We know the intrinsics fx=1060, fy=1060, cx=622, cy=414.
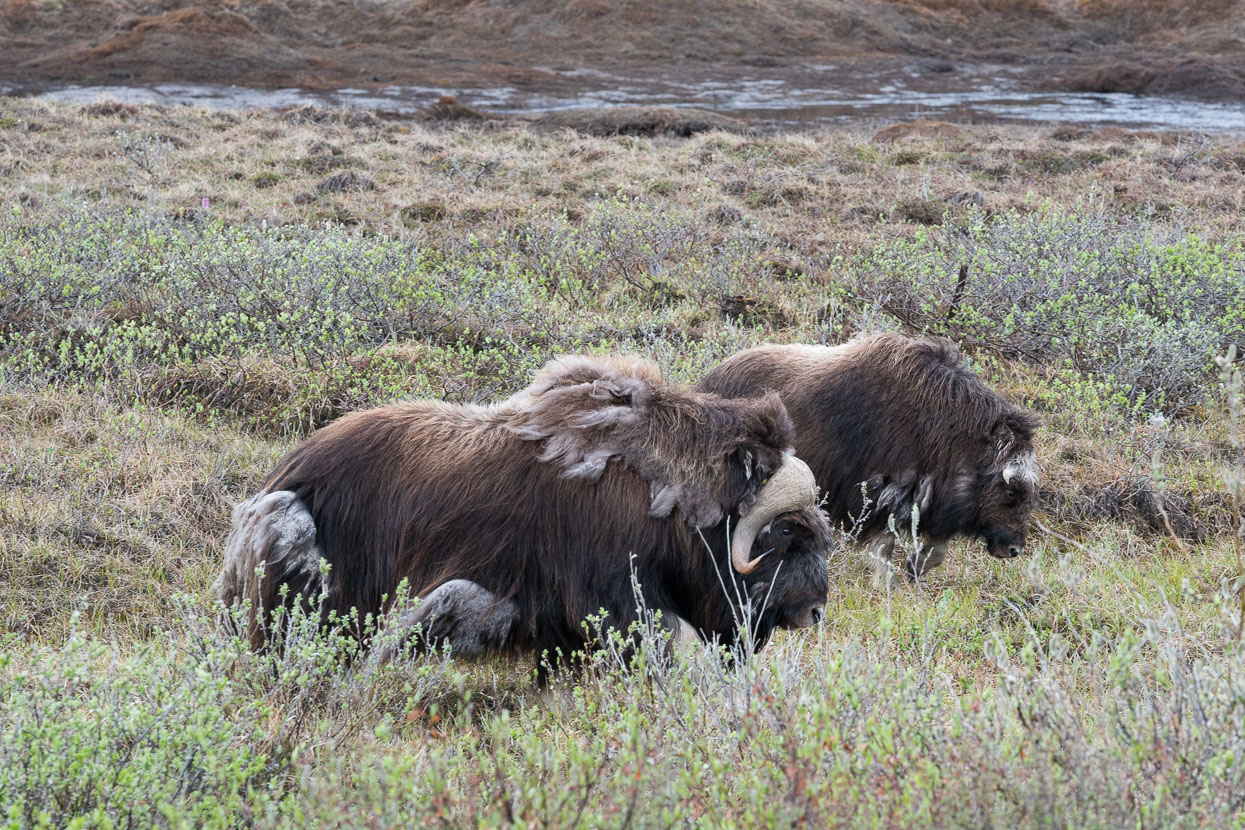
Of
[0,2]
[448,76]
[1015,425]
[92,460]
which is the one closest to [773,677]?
[1015,425]

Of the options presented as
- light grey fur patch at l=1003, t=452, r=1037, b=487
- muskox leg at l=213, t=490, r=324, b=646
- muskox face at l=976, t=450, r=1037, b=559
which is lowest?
muskox face at l=976, t=450, r=1037, b=559

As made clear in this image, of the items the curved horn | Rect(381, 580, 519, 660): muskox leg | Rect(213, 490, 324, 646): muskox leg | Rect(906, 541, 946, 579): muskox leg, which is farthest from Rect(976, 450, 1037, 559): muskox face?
Rect(213, 490, 324, 646): muskox leg

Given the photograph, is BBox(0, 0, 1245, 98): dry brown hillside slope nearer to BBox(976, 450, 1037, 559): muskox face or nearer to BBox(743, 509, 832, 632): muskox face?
BBox(976, 450, 1037, 559): muskox face

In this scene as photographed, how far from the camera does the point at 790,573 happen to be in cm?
341

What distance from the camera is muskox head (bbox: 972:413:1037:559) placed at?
447cm

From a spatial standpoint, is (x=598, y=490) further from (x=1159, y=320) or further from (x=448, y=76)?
(x=448, y=76)

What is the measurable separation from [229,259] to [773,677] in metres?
5.02

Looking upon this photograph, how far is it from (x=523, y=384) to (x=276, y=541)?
2.82 m

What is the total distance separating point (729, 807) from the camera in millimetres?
2180

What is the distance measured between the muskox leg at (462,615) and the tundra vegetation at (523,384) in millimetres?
123

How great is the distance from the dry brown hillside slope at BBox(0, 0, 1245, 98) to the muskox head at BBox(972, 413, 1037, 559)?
26.1 meters

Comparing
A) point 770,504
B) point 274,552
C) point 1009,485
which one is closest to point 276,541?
point 274,552

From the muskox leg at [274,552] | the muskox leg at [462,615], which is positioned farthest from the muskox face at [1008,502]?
the muskox leg at [274,552]

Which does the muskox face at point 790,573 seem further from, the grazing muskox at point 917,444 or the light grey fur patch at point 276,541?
the light grey fur patch at point 276,541
